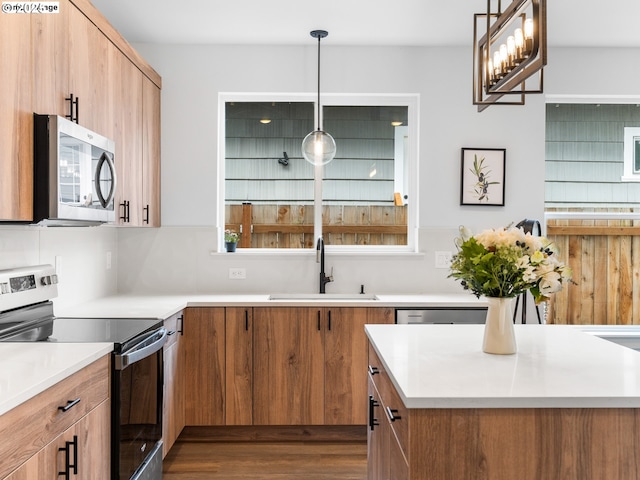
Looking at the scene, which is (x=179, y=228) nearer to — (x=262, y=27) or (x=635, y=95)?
(x=262, y=27)

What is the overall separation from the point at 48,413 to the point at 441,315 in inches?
92.8

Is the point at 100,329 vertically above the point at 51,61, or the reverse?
the point at 51,61

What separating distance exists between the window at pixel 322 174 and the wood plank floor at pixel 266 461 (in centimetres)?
142

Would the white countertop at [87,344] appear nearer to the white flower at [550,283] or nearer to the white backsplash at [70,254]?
the white backsplash at [70,254]

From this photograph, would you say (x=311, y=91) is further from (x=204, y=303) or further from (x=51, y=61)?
(x=51, y=61)

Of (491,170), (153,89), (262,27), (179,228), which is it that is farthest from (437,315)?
(153,89)

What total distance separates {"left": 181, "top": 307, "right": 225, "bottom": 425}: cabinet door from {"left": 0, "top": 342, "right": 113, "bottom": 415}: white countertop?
1.27m

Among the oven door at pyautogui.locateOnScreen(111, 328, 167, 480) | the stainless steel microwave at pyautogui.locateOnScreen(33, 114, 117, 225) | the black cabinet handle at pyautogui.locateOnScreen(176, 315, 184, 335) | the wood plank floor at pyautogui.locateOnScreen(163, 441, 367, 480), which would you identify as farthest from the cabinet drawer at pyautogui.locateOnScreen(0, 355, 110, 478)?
the wood plank floor at pyautogui.locateOnScreen(163, 441, 367, 480)

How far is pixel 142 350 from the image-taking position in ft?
7.38

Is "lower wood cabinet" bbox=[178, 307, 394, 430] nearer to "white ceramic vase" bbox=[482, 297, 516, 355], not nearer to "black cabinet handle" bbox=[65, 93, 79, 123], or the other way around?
"black cabinet handle" bbox=[65, 93, 79, 123]

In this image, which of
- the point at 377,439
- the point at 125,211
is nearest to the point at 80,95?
the point at 125,211

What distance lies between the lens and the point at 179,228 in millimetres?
3844

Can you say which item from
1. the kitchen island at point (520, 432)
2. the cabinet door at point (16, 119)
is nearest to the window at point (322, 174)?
the cabinet door at point (16, 119)

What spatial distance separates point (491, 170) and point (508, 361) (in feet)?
7.85
